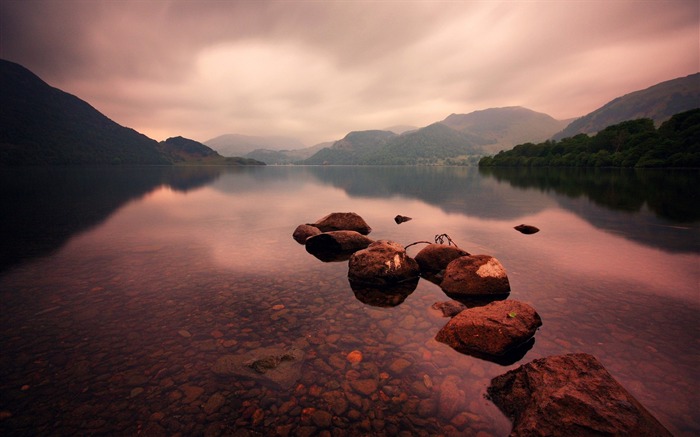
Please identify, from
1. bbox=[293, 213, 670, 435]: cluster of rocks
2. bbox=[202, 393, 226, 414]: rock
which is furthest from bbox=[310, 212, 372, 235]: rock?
bbox=[202, 393, 226, 414]: rock

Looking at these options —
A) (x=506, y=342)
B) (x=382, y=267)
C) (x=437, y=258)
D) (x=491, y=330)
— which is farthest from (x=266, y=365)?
(x=437, y=258)

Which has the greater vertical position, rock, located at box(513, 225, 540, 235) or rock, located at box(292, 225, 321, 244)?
rock, located at box(292, 225, 321, 244)

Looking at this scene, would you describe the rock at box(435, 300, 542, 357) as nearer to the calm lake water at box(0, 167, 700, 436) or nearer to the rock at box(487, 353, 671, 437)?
the calm lake water at box(0, 167, 700, 436)

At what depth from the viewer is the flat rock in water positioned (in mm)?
7547

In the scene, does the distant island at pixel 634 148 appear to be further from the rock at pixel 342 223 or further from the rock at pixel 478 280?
the rock at pixel 478 280

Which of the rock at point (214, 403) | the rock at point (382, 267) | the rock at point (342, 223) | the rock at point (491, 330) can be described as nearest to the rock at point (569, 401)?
the rock at point (491, 330)

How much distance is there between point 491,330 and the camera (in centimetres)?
863

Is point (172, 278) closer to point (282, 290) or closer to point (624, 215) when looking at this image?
point (282, 290)

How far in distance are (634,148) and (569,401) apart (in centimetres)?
15498

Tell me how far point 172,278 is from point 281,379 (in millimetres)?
9726

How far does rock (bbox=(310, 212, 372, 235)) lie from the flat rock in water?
16.2 m

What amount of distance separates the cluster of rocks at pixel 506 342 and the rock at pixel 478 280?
0.04 meters

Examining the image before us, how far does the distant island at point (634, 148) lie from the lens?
10056cm

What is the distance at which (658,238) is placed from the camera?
22328 millimetres
